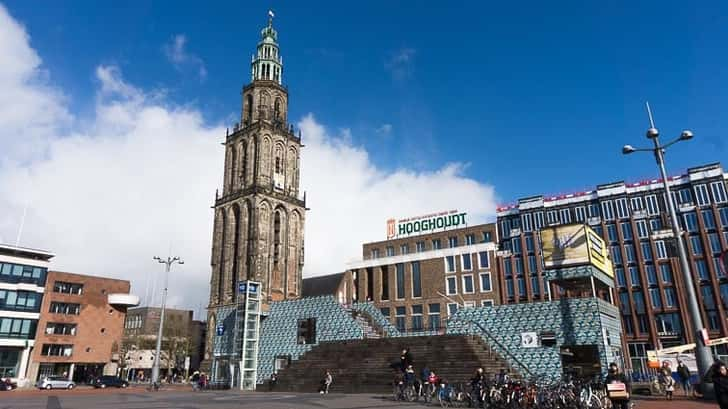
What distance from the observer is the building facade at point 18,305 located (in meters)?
54.2

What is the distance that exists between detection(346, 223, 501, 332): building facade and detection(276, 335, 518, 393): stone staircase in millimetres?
26803

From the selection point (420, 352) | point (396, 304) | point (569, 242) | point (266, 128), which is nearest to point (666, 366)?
point (569, 242)

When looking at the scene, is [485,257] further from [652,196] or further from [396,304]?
[652,196]

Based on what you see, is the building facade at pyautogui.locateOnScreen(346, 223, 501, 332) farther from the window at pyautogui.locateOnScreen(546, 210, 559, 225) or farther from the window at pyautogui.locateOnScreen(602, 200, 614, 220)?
the window at pyautogui.locateOnScreen(602, 200, 614, 220)

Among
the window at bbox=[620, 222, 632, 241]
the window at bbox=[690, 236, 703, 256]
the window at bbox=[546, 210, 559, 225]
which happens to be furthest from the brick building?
the window at bbox=[690, 236, 703, 256]

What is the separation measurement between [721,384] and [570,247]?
18.2 meters

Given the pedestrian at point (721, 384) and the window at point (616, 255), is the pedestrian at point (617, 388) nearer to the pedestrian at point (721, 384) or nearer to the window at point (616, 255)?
the pedestrian at point (721, 384)

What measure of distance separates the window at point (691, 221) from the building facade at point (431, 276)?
25.0 m

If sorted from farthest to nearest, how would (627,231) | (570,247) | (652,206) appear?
(627,231), (652,206), (570,247)

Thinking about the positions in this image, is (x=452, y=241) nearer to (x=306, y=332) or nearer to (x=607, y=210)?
(x=607, y=210)

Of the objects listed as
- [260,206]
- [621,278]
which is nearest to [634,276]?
[621,278]

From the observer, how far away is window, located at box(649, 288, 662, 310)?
62703 mm

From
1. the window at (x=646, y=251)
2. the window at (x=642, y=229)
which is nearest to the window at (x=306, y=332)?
the window at (x=646, y=251)

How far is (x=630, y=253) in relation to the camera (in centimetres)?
6656
